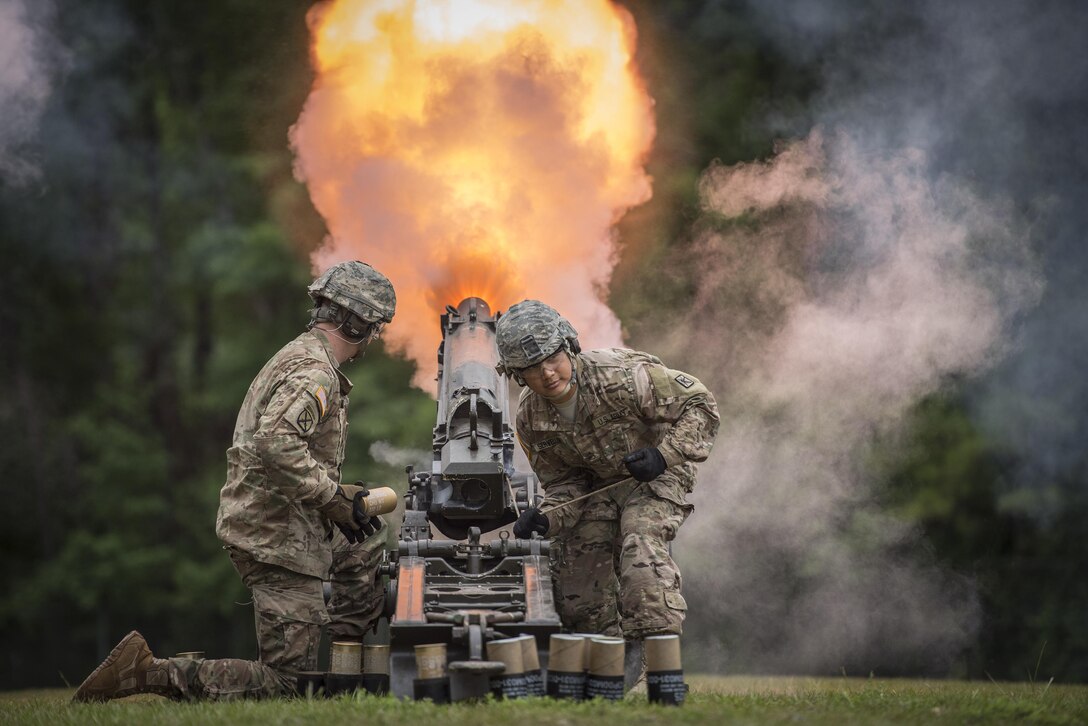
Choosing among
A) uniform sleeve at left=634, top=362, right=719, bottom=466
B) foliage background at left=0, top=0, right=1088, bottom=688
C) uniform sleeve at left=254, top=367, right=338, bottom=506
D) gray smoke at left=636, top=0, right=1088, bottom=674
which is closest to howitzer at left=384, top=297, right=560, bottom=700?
uniform sleeve at left=254, top=367, right=338, bottom=506

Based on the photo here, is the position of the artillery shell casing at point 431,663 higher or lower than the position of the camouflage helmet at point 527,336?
lower

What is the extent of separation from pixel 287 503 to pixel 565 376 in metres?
1.77

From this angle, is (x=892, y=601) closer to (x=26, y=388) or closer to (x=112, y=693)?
(x=112, y=693)

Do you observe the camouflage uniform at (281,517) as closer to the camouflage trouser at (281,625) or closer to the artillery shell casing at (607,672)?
the camouflage trouser at (281,625)

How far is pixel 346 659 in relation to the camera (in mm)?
7504

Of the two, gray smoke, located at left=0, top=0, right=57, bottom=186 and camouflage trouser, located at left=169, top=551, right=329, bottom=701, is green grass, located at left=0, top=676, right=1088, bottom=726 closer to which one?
camouflage trouser, located at left=169, top=551, right=329, bottom=701

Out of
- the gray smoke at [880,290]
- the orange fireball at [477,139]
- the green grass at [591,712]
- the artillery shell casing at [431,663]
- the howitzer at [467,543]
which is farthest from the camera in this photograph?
the gray smoke at [880,290]

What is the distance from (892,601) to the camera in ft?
49.7

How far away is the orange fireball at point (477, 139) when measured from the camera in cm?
1091

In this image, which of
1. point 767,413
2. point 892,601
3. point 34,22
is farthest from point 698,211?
point 34,22

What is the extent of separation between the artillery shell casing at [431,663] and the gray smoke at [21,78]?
10.3 metres

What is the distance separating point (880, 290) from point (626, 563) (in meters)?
7.23

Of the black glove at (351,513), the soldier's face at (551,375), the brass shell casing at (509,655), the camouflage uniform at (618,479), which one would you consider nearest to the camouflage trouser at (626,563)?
the camouflage uniform at (618,479)

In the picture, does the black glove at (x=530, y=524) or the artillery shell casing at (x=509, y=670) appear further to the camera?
the black glove at (x=530, y=524)
